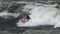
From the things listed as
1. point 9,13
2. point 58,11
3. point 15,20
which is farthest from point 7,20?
point 58,11

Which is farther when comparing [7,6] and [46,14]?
[7,6]

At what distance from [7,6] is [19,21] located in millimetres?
814

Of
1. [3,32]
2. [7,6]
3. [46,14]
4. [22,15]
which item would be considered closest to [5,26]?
[3,32]

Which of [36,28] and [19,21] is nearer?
[36,28]

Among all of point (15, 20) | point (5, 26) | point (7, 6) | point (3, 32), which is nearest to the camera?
point (3, 32)

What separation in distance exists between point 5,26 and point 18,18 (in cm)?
32

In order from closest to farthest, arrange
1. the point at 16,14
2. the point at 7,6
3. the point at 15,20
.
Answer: the point at 15,20, the point at 16,14, the point at 7,6

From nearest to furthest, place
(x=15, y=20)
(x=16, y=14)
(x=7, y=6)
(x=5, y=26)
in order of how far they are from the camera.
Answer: (x=5, y=26)
(x=15, y=20)
(x=16, y=14)
(x=7, y=6)

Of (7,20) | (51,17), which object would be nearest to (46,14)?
(51,17)

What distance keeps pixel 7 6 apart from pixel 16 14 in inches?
17.1

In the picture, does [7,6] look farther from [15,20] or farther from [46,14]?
[46,14]

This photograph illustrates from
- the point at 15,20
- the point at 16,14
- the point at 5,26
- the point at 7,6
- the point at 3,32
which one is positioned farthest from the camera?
the point at 7,6

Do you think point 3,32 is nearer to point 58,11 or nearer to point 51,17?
point 51,17

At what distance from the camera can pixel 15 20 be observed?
8.71 ft
